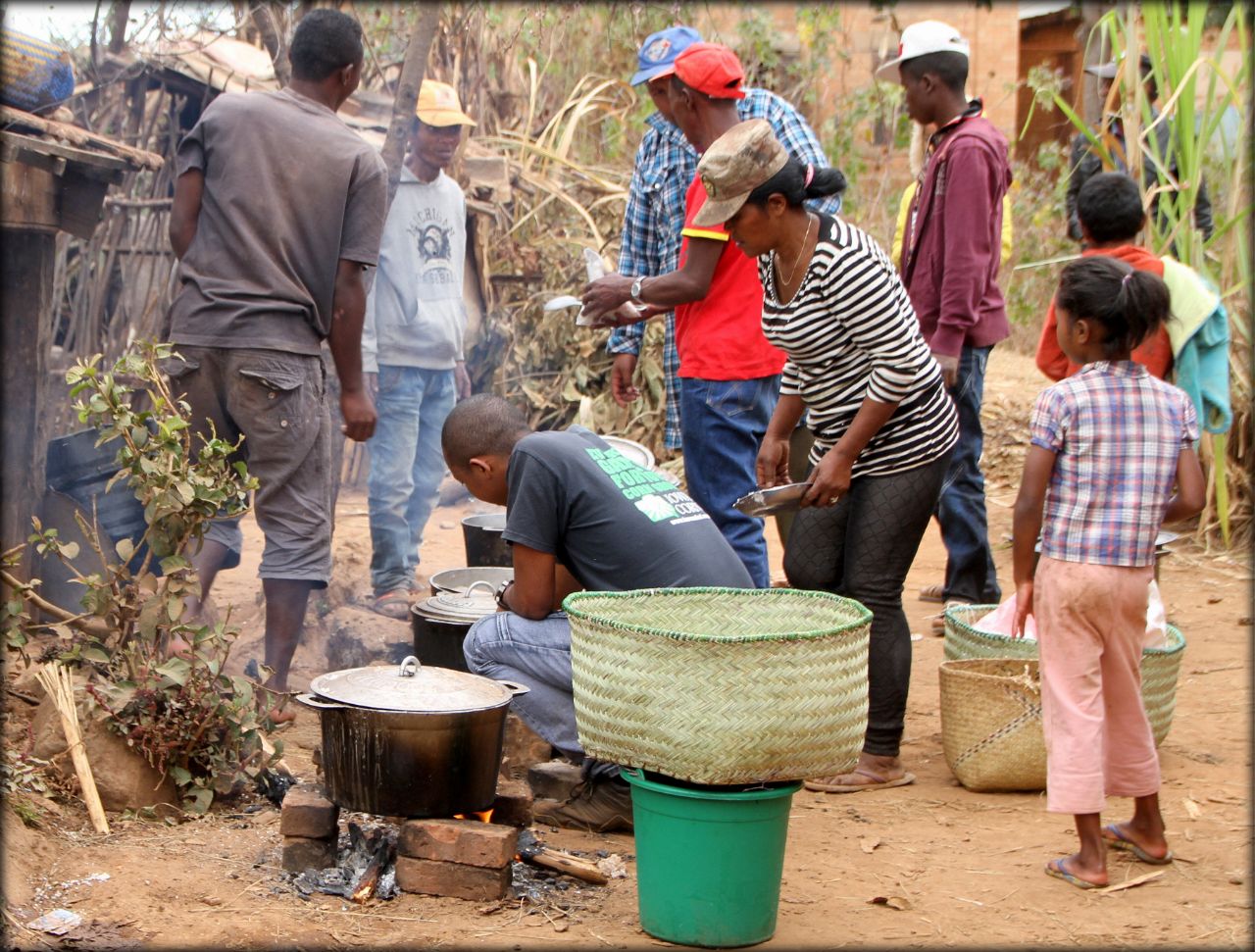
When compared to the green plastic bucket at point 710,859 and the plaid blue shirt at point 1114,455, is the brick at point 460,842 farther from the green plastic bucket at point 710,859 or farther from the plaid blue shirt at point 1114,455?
the plaid blue shirt at point 1114,455

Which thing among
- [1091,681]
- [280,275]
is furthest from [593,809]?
[280,275]

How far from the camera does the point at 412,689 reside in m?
3.20

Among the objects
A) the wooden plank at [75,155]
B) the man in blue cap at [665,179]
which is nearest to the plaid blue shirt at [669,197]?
the man in blue cap at [665,179]

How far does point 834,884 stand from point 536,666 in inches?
39.2

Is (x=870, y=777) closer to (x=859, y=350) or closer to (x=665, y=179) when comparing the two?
(x=859, y=350)

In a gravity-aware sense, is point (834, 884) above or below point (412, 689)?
below

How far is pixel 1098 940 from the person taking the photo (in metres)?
2.97

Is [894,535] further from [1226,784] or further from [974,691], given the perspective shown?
[1226,784]

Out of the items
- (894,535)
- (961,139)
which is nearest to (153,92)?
(961,139)

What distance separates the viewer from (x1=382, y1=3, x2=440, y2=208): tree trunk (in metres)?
5.42

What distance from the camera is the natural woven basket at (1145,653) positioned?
154 inches

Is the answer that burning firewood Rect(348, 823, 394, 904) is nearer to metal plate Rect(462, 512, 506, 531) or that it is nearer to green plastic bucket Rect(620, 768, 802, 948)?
green plastic bucket Rect(620, 768, 802, 948)

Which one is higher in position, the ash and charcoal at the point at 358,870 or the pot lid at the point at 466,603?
the pot lid at the point at 466,603

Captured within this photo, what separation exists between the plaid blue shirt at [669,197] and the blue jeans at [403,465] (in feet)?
3.61
